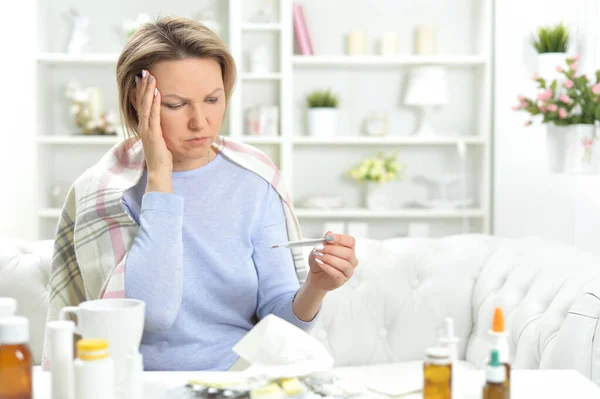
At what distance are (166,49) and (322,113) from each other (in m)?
2.87

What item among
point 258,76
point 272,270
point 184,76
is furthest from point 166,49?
point 258,76

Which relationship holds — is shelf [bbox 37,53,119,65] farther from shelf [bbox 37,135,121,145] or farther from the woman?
the woman

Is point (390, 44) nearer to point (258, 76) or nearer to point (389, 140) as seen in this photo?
point (389, 140)

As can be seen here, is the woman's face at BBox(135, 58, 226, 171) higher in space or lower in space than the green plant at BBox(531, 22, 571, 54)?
lower

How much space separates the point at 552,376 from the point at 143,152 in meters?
0.93

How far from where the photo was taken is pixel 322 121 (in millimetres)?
4414

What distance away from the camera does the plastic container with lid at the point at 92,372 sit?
892 millimetres

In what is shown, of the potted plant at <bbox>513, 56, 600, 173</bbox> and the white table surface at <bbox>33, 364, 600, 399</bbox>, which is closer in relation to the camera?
the white table surface at <bbox>33, 364, 600, 399</bbox>

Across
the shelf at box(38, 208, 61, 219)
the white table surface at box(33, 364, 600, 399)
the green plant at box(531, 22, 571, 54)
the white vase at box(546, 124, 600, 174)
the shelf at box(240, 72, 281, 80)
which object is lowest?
the white table surface at box(33, 364, 600, 399)

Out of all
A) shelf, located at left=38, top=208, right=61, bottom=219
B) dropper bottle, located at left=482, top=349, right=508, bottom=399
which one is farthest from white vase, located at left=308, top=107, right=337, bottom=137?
dropper bottle, located at left=482, top=349, right=508, bottom=399

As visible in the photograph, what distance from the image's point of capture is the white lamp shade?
437 cm

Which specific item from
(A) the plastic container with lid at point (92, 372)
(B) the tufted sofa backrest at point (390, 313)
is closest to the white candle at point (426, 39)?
(B) the tufted sofa backrest at point (390, 313)

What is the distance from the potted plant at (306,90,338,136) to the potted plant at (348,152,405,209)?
0.85ft

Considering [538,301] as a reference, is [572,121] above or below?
above
